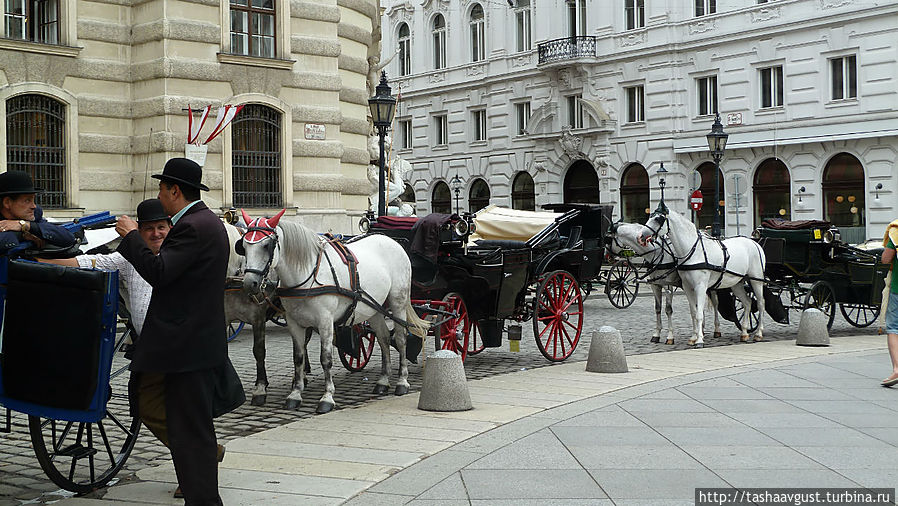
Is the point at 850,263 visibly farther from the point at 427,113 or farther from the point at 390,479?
the point at 427,113

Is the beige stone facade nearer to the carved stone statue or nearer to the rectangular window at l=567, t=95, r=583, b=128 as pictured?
the carved stone statue

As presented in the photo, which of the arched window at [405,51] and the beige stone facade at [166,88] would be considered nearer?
the beige stone facade at [166,88]

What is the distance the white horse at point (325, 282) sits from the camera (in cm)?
895

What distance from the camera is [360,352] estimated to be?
12.3 metres

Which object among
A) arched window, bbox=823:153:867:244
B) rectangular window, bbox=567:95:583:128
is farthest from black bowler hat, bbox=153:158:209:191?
rectangular window, bbox=567:95:583:128

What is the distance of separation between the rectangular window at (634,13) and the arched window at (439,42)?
11491 mm

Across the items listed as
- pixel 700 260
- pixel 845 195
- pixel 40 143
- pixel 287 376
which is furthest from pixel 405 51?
pixel 287 376

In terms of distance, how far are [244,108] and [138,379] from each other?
13.9 meters

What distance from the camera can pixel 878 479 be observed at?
21.7ft

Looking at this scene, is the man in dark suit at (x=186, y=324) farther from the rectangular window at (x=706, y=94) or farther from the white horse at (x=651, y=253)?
the rectangular window at (x=706, y=94)

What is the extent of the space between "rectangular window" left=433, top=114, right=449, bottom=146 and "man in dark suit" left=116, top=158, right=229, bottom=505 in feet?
151

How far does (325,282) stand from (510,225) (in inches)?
233

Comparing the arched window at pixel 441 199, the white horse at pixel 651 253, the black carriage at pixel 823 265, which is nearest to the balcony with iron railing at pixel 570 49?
the arched window at pixel 441 199

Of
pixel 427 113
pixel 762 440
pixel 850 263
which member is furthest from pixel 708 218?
pixel 762 440
